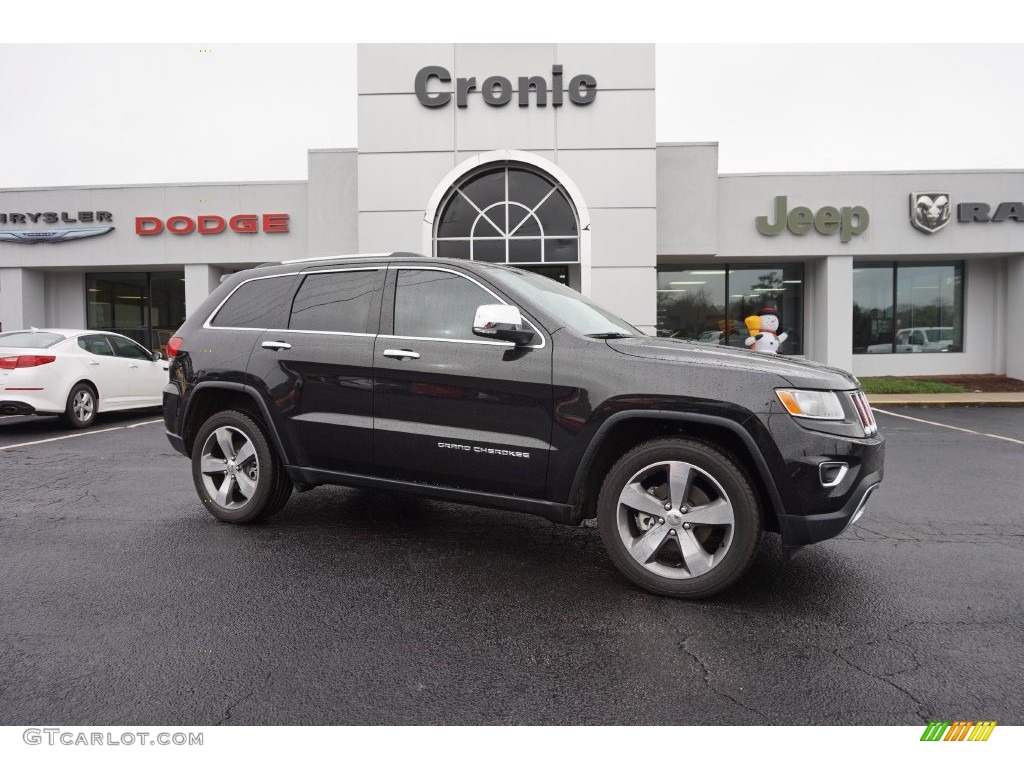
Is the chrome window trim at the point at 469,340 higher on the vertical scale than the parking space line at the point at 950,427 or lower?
higher

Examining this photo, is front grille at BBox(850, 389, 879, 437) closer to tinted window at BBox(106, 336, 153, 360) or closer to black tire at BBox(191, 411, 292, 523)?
black tire at BBox(191, 411, 292, 523)

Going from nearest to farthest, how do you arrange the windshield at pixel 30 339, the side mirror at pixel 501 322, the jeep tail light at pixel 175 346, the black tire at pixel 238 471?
the side mirror at pixel 501 322 < the black tire at pixel 238 471 < the jeep tail light at pixel 175 346 < the windshield at pixel 30 339

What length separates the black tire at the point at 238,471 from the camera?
453cm

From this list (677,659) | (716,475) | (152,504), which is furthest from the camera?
(152,504)

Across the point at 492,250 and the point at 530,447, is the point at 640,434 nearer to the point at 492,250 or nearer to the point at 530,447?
the point at 530,447

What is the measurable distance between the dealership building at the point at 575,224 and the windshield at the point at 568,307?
30.0ft

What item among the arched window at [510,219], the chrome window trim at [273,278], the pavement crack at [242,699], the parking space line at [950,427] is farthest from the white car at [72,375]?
the parking space line at [950,427]

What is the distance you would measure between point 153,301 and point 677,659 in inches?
887

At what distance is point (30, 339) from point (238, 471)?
7306 millimetres

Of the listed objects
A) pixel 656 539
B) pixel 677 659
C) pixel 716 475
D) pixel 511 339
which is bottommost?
pixel 677 659

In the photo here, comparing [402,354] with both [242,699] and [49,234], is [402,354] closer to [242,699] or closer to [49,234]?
[242,699]

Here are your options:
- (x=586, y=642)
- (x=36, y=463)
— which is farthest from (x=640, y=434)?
(x=36, y=463)

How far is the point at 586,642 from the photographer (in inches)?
115

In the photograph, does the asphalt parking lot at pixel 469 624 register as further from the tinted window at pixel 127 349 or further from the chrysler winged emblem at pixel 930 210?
the chrysler winged emblem at pixel 930 210
